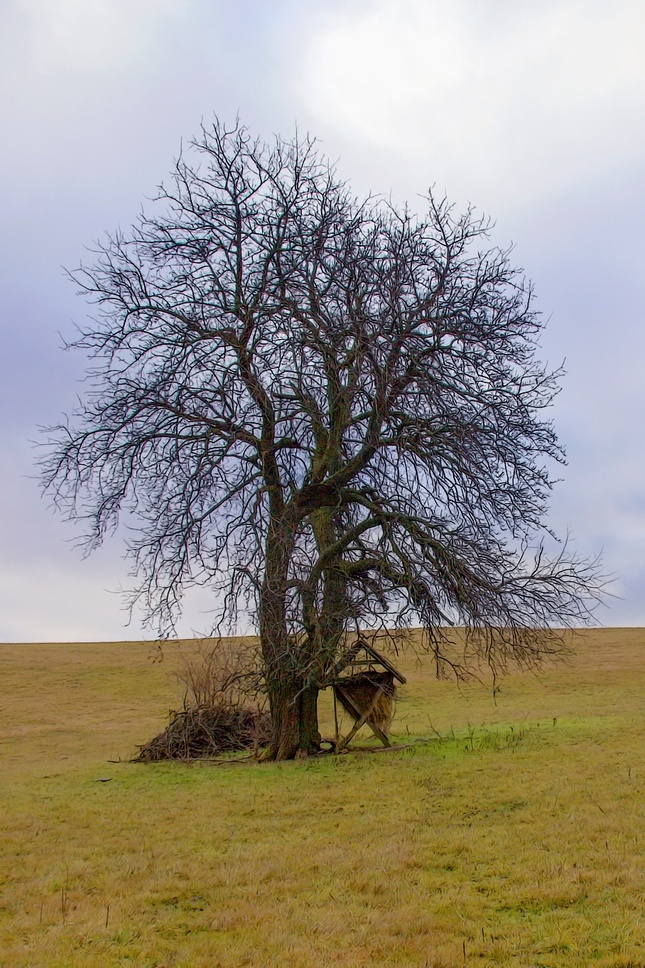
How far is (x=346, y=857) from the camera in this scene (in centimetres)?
897

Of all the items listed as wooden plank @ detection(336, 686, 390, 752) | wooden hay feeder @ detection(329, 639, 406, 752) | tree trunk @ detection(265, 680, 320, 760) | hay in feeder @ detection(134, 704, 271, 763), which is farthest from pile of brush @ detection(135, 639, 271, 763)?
wooden hay feeder @ detection(329, 639, 406, 752)

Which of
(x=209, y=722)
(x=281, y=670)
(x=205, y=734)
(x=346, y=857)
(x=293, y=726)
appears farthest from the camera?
(x=209, y=722)

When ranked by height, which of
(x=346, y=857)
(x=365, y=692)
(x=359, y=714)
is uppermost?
(x=365, y=692)

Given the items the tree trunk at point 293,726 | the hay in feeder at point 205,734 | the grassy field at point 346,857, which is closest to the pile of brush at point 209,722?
the hay in feeder at point 205,734

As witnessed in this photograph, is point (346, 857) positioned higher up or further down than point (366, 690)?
further down

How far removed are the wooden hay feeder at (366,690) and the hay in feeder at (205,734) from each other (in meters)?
3.02

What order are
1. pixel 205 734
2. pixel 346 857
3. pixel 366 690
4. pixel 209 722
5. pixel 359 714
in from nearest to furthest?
pixel 346 857
pixel 359 714
pixel 366 690
pixel 205 734
pixel 209 722

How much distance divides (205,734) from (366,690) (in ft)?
19.4

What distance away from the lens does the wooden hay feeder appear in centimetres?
1662

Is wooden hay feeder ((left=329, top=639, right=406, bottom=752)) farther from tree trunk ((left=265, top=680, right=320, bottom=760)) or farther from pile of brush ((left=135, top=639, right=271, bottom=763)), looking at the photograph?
pile of brush ((left=135, top=639, right=271, bottom=763))

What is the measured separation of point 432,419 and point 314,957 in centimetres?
1093

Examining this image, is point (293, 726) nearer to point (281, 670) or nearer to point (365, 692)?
point (281, 670)

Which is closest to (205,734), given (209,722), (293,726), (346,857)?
(209,722)

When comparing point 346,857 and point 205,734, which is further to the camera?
point 205,734
